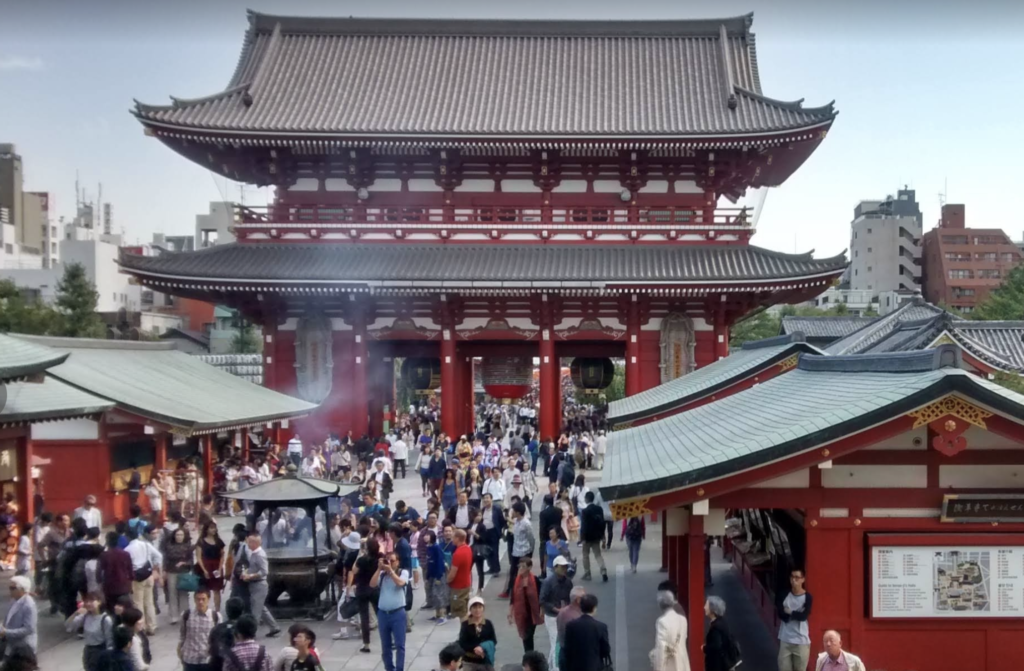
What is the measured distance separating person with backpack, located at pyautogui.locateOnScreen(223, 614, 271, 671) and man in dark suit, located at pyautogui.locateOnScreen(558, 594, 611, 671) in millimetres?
2737

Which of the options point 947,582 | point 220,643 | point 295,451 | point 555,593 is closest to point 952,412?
point 947,582

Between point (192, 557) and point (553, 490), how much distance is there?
907cm

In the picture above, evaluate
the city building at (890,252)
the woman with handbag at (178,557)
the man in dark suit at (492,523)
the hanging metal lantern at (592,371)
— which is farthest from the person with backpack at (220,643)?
the city building at (890,252)

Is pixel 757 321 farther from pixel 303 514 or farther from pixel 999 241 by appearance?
pixel 303 514

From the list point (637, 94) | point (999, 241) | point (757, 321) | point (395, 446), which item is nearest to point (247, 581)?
point (395, 446)

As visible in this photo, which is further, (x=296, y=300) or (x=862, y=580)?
(x=296, y=300)

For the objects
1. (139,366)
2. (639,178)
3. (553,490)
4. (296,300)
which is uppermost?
(639,178)

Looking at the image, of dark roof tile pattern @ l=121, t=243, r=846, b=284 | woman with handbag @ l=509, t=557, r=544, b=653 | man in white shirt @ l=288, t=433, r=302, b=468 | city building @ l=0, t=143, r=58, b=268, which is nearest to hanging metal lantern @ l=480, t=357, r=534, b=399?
dark roof tile pattern @ l=121, t=243, r=846, b=284

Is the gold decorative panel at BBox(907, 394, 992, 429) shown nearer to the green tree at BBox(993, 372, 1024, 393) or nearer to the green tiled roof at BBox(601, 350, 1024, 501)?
the green tiled roof at BBox(601, 350, 1024, 501)

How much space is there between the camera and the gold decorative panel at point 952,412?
8430mm

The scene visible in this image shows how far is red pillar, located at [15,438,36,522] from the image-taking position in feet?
52.7

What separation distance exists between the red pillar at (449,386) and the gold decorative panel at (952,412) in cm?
2288

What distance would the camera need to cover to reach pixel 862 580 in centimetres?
923

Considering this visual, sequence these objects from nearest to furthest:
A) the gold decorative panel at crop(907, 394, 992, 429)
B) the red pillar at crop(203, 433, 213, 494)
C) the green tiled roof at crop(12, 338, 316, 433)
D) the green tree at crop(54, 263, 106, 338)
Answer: the gold decorative panel at crop(907, 394, 992, 429), the green tiled roof at crop(12, 338, 316, 433), the red pillar at crop(203, 433, 213, 494), the green tree at crop(54, 263, 106, 338)
